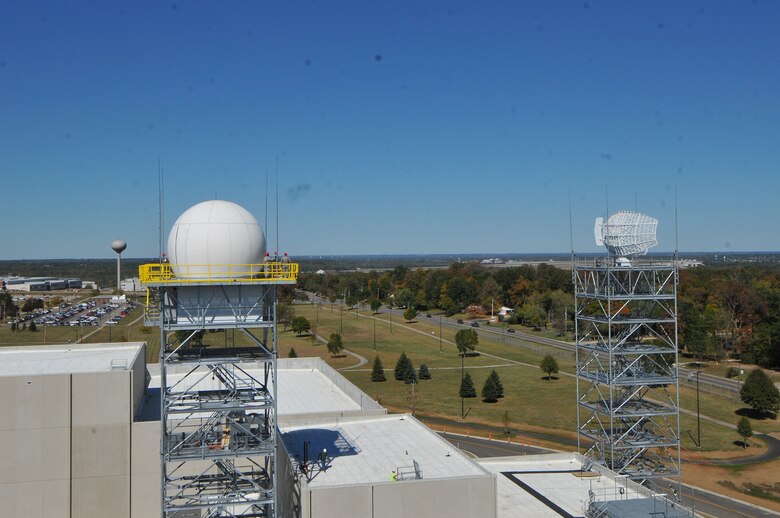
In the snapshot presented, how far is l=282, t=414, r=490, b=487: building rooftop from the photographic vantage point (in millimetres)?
27281

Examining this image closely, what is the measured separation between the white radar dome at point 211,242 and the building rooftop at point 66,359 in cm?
988

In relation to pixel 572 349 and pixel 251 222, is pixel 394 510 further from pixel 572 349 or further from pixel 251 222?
pixel 572 349

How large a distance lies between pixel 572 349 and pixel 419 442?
80721 millimetres

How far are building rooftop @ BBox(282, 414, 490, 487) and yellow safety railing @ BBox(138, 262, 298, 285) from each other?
25.0 ft

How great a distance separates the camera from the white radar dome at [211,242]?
26375mm

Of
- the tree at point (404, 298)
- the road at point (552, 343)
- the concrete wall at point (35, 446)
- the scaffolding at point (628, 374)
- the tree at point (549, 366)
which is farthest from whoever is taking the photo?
the tree at point (404, 298)

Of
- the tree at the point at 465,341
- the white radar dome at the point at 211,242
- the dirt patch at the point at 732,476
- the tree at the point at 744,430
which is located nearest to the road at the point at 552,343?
the tree at the point at 465,341

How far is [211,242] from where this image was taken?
26.4 meters

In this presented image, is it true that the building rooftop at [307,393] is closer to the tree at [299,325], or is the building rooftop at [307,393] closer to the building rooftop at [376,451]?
the building rooftop at [376,451]

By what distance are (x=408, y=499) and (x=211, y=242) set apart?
11577 millimetres

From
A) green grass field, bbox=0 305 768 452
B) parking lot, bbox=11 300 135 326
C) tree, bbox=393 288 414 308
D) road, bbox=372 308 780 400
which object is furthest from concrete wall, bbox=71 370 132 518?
tree, bbox=393 288 414 308

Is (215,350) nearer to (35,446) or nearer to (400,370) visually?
(35,446)

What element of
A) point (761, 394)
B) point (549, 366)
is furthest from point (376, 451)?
point (549, 366)

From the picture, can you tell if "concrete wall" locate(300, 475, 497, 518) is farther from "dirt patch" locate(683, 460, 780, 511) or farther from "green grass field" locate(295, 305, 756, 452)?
"green grass field" locate(295, 305, 756, 452)
